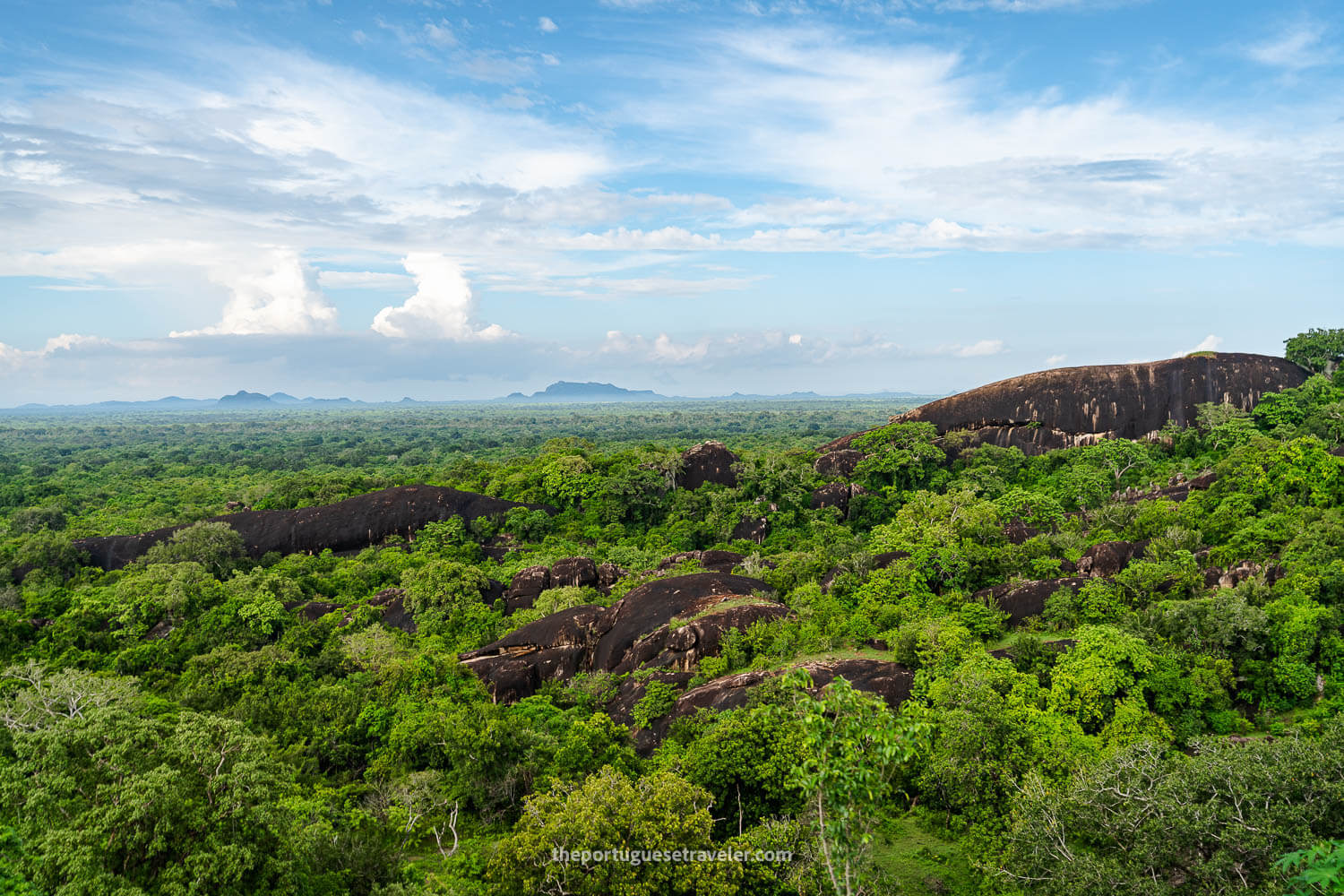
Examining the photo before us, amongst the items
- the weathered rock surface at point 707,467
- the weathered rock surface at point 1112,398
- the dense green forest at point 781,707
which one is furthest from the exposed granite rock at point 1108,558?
the weathered rock surface at point 707,467

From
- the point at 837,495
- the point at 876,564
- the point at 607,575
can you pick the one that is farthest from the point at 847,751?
the point at 837,495

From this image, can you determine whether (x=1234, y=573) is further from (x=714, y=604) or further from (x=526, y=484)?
(x=526, y=484)

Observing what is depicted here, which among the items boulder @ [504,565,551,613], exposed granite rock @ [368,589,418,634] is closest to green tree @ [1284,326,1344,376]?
boulder @ [504,565,551,613]

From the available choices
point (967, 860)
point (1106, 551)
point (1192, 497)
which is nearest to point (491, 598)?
Result: point (967, 860)

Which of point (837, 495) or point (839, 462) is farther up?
point (839, 462)

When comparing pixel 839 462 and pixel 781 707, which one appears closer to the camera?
pixel 781 707

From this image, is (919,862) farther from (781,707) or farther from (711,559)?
(711,559)

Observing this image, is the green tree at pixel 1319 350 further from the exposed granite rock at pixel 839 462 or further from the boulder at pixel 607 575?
the boulder at pixel 607 575
